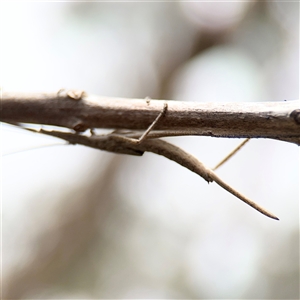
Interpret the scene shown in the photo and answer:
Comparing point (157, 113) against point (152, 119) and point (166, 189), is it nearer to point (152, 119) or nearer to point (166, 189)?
point (152, 119)

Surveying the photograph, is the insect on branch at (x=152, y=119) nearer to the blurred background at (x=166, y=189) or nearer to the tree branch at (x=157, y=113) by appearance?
the tree branch at (x=157, y=113)

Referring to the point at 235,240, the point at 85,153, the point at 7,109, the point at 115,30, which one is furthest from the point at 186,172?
the point at 7,109

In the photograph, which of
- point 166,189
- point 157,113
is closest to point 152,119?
point 157,113

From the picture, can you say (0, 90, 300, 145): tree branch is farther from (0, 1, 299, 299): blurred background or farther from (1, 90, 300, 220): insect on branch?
(0, 1, 299, 299): blurred background

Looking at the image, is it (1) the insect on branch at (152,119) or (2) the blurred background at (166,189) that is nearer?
(1) the insect on branch at (152,119)

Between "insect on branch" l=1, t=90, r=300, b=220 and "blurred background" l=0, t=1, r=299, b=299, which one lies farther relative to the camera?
"blurred background" l=0, t=1, r=299, b=299

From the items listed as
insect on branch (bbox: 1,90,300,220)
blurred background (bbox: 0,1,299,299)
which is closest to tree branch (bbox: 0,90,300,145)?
insect on branch (bbox: 1,90,300,220)

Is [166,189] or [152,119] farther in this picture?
[166,189]

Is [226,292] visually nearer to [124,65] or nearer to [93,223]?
[93,223]

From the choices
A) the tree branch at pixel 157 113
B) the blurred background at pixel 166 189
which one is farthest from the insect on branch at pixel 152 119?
the blurred background at pixel 166 189
